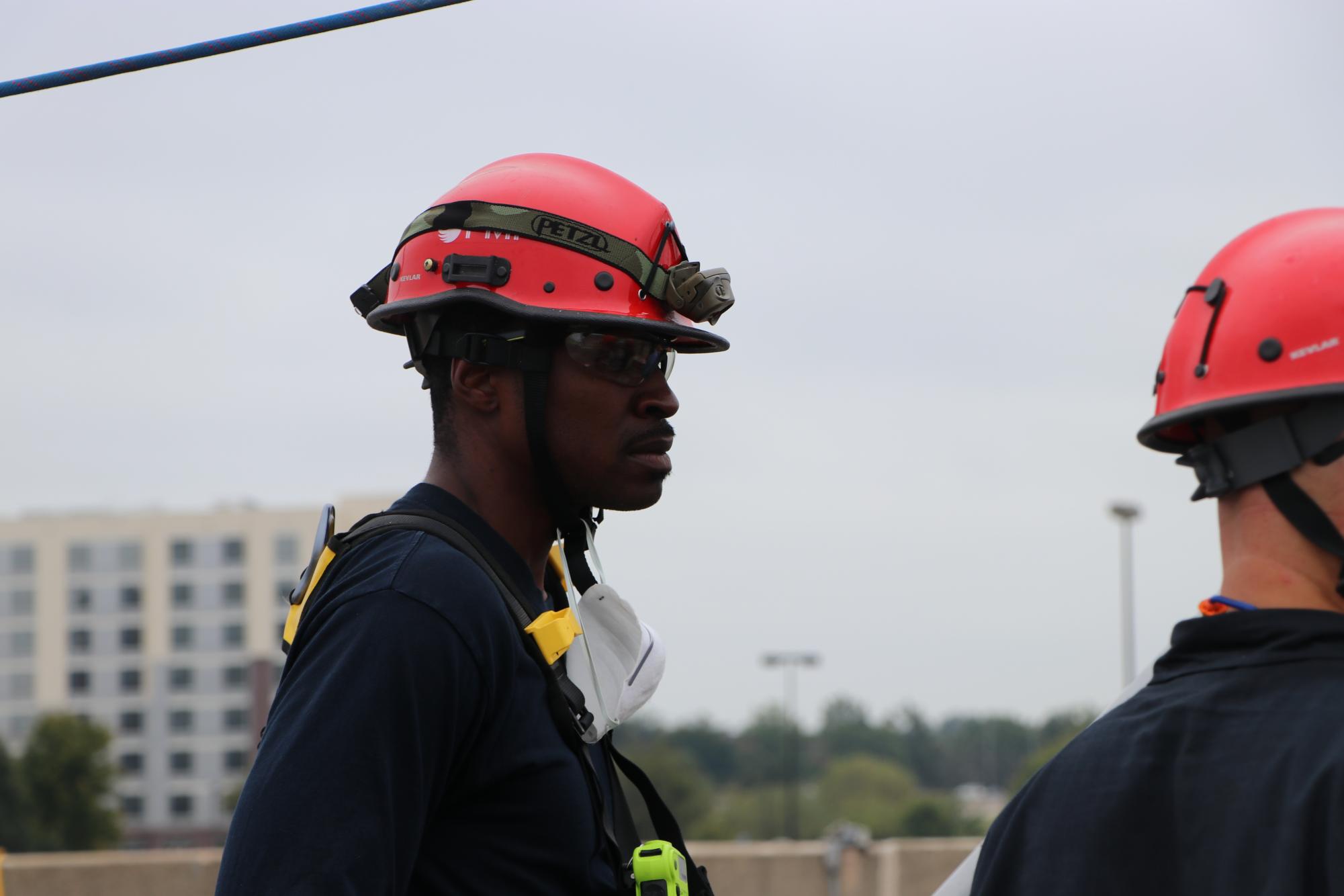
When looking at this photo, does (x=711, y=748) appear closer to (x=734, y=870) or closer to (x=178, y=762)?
(x=178, y=762)

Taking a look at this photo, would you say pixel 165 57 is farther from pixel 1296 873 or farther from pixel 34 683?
pixel 34 683

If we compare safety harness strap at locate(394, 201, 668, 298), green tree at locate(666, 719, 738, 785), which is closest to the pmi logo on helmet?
safety harness strap at locate(394, 201, 668, 298)

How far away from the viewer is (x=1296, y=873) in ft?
7.04

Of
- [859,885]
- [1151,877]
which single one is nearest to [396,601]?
[1151,877]

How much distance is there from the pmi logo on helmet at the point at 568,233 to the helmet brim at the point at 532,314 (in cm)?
17

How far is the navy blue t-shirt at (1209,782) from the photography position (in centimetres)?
217

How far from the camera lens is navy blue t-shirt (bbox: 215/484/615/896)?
2.52 meters

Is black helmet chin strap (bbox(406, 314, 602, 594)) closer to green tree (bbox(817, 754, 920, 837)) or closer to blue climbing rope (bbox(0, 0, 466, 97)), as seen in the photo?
blue climbing rope (bbox(0, 0, 466, 97))

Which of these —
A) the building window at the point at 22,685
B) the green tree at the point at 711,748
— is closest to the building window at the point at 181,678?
the building window at the point at 22,685

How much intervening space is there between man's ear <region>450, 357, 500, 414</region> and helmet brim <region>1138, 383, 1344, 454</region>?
4.10 feet

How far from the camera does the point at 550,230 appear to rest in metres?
3.30

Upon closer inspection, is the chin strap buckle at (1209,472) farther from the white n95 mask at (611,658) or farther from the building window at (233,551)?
the building window at (233,551)

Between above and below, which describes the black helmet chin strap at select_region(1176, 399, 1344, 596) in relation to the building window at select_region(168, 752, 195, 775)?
→ above

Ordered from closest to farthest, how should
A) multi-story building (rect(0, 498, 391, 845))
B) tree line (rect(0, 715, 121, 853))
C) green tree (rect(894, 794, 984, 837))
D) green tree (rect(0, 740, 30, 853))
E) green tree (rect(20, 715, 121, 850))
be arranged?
green tree (rect(0, 740, 30, 853)) → tree line (rect(0, 715, 121, 853)) → green tree (rect(20, 715, 121, 850)) → green tree (rect(894, 794, 984, 837)) → multi-story building (rect(0, 498, 391, 845))
